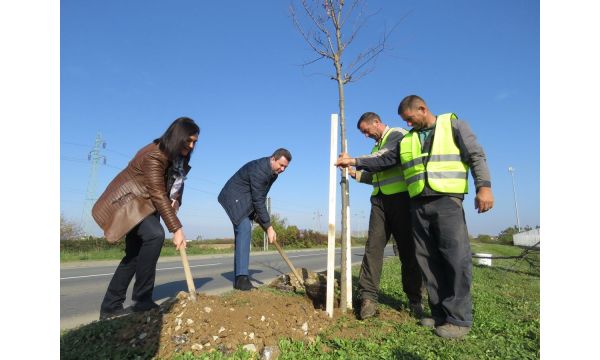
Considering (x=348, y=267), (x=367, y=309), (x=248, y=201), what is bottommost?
(x=367, y=309)

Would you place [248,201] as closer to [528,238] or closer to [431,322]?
[431,322]

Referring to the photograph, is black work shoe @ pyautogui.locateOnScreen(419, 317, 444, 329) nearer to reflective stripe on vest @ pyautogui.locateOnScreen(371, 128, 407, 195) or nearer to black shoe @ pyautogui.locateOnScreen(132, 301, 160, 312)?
reflective stripe on vest @ pyautogui.locateOnScreen(371, 128, 407, 195)

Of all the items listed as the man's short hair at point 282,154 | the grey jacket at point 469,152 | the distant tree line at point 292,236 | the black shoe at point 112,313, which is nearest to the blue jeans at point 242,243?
the man's short hair at point 282,154

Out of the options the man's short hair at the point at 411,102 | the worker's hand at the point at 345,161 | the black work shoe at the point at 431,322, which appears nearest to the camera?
the black work shoe at the point at 431,322

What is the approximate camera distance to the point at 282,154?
15.8ft

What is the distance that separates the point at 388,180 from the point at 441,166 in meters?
0.76

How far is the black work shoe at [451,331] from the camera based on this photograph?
122 inches

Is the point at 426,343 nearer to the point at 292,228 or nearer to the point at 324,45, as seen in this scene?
the point at 324,45

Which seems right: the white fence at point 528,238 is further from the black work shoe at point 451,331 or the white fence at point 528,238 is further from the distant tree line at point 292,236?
the black work shoe at point 451,331

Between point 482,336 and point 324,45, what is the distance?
3.73 meters

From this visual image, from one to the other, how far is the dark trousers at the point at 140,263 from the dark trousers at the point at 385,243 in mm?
2193

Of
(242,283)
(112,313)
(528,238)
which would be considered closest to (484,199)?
(242,283)

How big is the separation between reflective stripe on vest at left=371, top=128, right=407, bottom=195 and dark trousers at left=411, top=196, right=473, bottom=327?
1.20 feet

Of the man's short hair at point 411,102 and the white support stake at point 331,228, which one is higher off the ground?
the man's short hair at point 411,102
